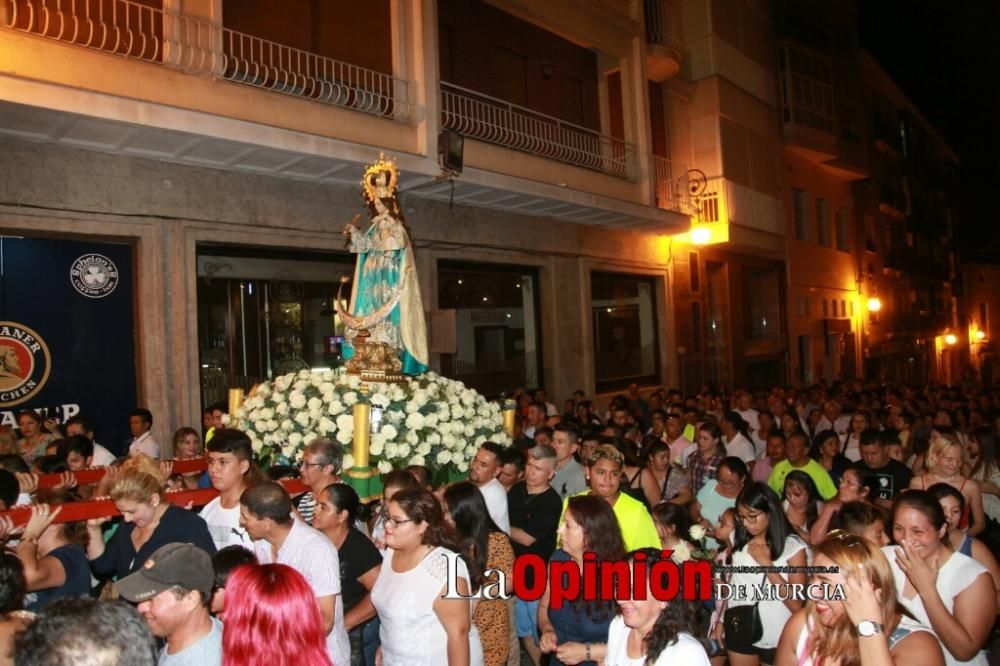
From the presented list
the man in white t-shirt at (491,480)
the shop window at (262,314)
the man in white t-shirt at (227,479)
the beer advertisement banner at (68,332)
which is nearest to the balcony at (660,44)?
the shop window at (262,314)

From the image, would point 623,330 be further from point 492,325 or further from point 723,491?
point 723,491

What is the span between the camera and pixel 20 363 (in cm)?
852

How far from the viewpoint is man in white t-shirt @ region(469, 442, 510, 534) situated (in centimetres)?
529

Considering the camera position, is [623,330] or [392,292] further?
[623,330]

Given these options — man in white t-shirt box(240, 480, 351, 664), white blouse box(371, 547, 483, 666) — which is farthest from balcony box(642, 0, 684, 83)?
white blouse box(371, 547, 483, 666)

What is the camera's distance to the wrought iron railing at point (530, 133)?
43.2 ft

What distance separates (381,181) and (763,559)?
4.07 m

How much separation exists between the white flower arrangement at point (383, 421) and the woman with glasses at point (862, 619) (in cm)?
328

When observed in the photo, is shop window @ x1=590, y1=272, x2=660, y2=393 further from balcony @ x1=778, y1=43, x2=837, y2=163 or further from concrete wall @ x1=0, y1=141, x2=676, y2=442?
balcony @ x1=778, y1=43, x2=837, y2=163

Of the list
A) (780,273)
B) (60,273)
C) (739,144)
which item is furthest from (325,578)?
(780,273)

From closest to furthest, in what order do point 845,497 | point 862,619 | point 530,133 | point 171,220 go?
point 862,619 → point 845,497 → point 171,220 → point 530,133

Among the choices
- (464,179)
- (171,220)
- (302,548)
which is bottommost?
(302,548)

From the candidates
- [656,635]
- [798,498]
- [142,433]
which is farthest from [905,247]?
[656,635]

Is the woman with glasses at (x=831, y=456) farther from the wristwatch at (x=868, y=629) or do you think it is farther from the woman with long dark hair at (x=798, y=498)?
the wristwatch at (x=868, y=629)
